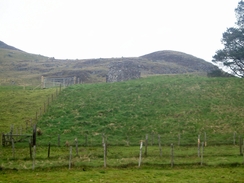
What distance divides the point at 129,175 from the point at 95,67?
282 feet

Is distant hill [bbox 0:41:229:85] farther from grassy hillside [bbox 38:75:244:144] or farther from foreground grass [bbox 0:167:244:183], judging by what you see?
foreground grass [bbox 0:167:244:183]

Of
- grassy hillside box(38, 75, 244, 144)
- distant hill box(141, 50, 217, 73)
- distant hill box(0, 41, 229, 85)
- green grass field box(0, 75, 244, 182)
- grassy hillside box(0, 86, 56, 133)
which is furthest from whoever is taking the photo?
distant hill box(141, 50, 217, 73)

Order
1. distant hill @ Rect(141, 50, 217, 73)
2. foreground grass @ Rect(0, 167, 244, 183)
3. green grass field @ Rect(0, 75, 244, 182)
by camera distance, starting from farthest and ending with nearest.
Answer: distant hill @ Rect(141, 50, 217, 73) → green grass field @ Rect(0, 75, 244, 182) → foreground grass @ Rect(0, 167, 244, 183)

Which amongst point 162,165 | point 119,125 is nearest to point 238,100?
point 119,125

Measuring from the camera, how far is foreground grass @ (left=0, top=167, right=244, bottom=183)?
57.3ft

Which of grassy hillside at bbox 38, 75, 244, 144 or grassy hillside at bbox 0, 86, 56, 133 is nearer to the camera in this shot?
grassy hillside at bbox 38, 75, 244, 144

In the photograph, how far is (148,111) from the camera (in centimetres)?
4034

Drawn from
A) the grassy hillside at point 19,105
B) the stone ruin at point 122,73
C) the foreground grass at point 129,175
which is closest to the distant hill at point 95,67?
the stone ruin at point 122,73

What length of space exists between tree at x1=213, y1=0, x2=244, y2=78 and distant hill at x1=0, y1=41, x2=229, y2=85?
2836 millimetres

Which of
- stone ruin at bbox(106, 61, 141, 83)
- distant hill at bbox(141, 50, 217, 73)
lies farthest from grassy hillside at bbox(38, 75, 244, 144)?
distant hill at bbox(141, 50, 217, 73)

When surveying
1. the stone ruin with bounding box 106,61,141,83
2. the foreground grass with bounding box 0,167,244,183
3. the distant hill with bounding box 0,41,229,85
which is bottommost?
the foreground grass with bounding box 0,167,244,183

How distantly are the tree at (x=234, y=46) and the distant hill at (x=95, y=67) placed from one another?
2.84m

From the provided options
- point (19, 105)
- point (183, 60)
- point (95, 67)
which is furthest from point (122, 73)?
point (183, 60)

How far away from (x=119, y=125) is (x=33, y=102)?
17712mm
